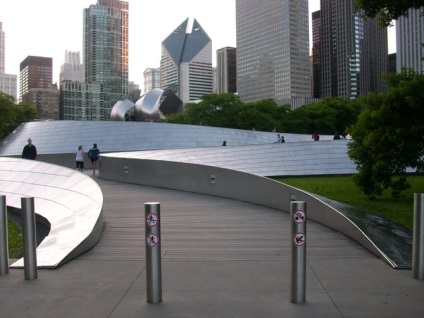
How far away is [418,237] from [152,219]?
2789mm

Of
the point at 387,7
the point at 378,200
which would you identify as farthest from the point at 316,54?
the point at 387,7

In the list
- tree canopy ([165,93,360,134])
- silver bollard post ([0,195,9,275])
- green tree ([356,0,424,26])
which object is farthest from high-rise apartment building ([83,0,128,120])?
silver bollard post ([0,195,9,275])

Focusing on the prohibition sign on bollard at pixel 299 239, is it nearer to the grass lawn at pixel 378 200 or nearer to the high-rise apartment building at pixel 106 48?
the grass lawn at pixel 378 200

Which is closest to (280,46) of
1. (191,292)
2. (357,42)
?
(357,42)

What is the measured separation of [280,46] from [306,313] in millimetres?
159611

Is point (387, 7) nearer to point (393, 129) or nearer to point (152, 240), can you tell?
point (393, 129)

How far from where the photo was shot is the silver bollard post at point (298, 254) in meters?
4.19

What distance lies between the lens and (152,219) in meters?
4.29

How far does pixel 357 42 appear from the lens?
153375 mm

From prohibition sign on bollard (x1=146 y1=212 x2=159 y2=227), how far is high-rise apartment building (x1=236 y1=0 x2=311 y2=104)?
475 feet

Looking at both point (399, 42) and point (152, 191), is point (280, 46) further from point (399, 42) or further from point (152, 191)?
point (152, 191)

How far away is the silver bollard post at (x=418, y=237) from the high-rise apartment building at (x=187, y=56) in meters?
156

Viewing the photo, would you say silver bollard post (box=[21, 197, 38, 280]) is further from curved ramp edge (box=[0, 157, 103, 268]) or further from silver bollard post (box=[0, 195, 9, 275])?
curved ramp edge (box=[0, 157, 103, 268])

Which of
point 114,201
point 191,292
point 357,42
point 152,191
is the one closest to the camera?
point 191,292
